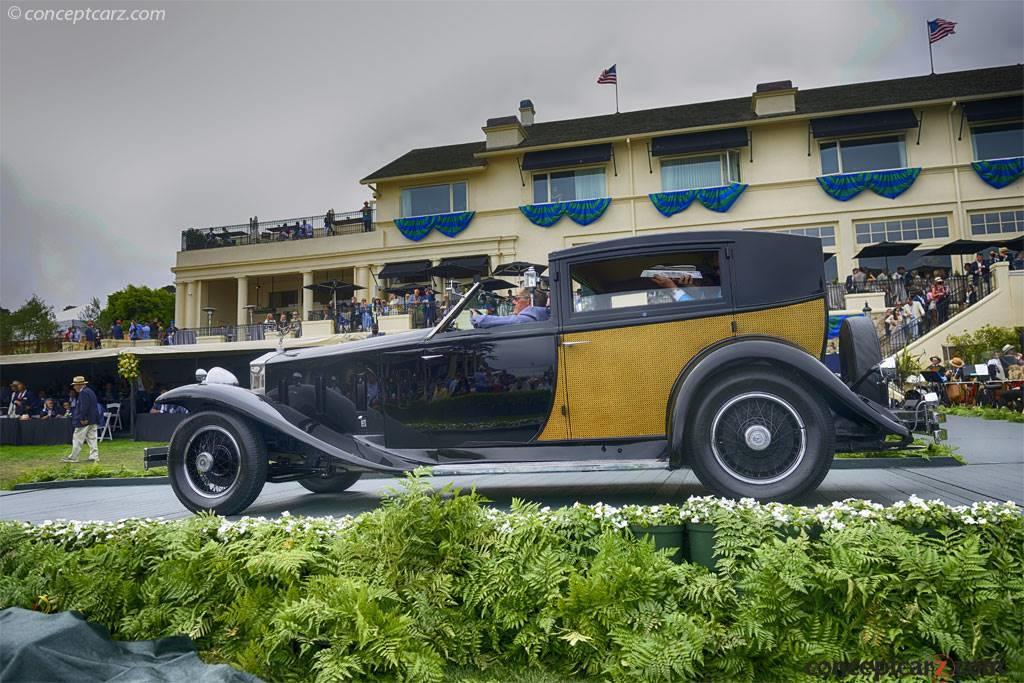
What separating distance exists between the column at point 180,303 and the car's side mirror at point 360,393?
15.4 feet

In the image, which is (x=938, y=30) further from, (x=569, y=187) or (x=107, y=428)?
(x=107, y=428)

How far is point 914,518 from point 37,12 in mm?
5481

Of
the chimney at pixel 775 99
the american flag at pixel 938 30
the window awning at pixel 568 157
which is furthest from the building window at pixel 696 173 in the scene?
the american flag at pixel 938 30

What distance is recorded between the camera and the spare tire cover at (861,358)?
3.17m

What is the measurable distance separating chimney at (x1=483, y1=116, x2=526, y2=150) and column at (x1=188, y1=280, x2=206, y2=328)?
166 inches

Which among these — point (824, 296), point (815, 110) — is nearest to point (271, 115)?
point (824, 296)

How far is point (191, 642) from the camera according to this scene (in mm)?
2096

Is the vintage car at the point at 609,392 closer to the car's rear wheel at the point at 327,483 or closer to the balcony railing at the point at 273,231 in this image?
the car's rear wheel at the point at 327,483

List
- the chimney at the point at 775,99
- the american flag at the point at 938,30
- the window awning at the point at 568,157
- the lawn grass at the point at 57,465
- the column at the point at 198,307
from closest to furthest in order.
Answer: the american flag at the point at 938,30 → the lawn grass at the point at 57,465 → the window awning at the point at 568,157 → the column at the point at 198,307 → the chimney at the point at 775,99

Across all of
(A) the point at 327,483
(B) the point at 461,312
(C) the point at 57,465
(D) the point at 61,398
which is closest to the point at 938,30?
(B) the point at 461,312

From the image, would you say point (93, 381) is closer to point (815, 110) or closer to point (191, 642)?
point (191, 642)

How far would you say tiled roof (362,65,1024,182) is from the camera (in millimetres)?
7348

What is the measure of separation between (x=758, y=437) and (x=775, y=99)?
7.04m

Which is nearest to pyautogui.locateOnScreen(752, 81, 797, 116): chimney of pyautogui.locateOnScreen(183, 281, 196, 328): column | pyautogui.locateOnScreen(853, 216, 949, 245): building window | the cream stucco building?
the cream stucco building
